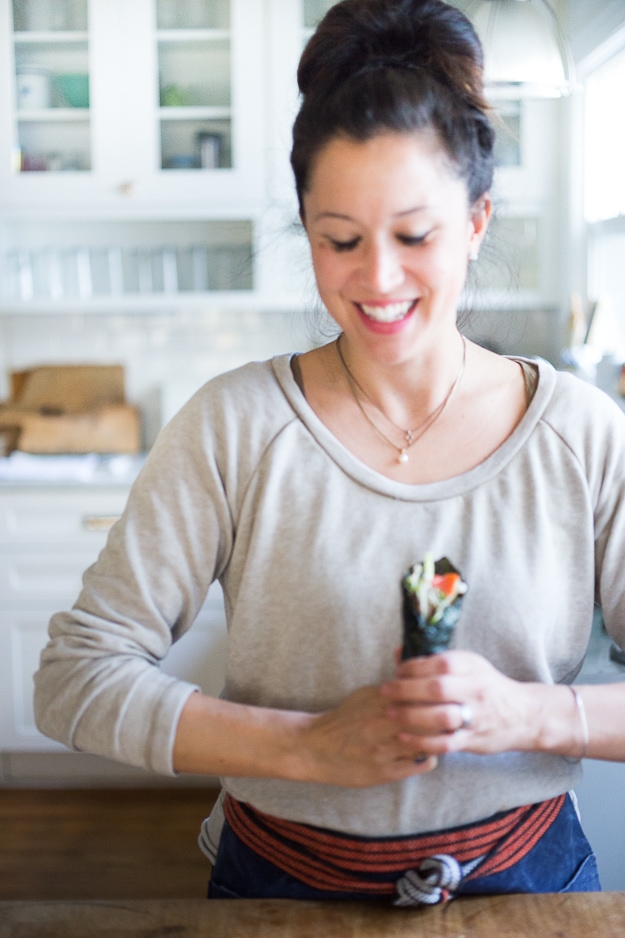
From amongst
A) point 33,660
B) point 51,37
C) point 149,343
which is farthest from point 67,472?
point 51,37

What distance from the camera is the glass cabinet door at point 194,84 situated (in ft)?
10.2

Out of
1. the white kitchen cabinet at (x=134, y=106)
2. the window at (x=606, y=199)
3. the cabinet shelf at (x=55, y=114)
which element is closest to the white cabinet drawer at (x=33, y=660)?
the white kitchen cabinet at (x=134, y=106)

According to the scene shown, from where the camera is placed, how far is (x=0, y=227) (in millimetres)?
3232

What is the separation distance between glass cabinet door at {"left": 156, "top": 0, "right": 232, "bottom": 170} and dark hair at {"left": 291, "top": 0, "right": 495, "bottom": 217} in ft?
7.38

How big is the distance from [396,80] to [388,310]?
22cm

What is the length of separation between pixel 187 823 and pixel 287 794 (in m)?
1.94

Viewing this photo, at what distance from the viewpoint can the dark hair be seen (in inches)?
36.5

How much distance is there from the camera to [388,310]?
952mm

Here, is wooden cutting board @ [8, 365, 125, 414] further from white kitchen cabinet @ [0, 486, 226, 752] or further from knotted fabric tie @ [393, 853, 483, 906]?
knotted fabric tie @ [393, 853, 483, 906]

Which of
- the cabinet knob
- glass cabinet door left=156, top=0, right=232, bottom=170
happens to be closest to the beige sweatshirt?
the cabinet knob

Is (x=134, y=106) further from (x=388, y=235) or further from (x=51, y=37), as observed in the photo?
(x=388, y=235)

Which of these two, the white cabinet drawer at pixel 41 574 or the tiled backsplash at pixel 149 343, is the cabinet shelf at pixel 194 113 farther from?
the white cabinet drawer at pixel 41 574

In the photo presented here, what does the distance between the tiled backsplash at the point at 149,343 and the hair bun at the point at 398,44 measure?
250 cm

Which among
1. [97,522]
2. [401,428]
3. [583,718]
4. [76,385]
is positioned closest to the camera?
[583,718]
